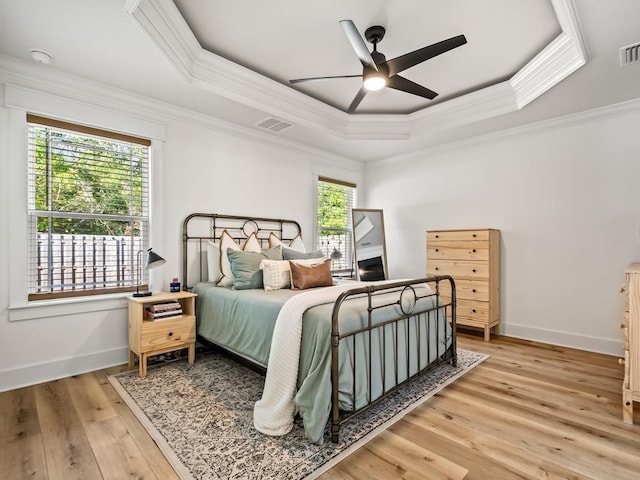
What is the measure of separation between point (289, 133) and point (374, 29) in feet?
6.25

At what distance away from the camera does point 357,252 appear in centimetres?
514

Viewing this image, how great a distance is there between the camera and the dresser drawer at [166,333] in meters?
2.81

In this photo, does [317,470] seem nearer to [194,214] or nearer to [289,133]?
[194,214]

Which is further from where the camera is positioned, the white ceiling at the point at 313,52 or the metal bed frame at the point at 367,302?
the white ceiling at the point at 313,52

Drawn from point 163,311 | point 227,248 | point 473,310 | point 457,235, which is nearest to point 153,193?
point 227,248

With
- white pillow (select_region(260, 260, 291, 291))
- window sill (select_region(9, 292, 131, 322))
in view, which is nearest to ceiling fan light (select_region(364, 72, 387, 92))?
white pillow (select_region(260, 260, 291, 291))

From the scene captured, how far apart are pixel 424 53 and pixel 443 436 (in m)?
2.50

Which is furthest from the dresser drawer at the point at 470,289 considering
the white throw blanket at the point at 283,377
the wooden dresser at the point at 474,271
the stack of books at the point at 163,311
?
the stack of books at the point at 163,311

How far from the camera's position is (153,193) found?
11.0ft

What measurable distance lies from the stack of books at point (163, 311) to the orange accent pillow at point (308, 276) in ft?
3.57

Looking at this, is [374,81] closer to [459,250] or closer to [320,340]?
[320,340]

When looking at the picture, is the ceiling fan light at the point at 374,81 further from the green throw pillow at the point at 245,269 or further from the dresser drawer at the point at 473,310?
the dresser drawer at the point at 473,310

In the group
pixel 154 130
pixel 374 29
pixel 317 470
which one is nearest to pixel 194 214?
pixel 154 130

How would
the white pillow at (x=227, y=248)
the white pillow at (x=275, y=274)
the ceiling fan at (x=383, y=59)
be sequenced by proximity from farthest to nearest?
1. the white pillow at (x=227, y=248)
2. the white pillow at (x=275, y=274)
3. the ceiling fan at (x=383, y=59)
